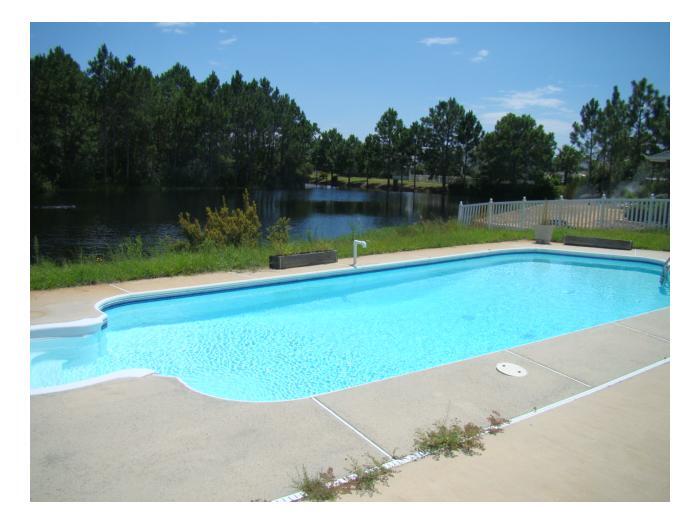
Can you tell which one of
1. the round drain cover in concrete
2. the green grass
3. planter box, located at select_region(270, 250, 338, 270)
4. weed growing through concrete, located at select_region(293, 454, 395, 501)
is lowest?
weed growing through concrete, located at select_region(293, 454, 395, 501)

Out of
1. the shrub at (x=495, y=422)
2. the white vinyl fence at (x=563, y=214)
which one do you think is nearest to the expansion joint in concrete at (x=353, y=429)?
the shrub at (x=495, y=422)

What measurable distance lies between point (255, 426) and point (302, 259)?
6.43m

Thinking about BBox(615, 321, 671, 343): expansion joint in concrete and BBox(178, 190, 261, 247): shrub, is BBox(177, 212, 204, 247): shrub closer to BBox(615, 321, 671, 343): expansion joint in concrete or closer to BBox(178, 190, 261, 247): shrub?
BBox(178, 190, 261, 247): shrub

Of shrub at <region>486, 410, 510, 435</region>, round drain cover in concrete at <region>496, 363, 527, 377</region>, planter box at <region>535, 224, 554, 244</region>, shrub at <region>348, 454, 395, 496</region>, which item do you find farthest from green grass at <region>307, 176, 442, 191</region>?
shrub at <region>348, 454, 395, 496</region>

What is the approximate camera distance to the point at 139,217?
2522 cm

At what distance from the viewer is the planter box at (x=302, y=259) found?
960 centimetres

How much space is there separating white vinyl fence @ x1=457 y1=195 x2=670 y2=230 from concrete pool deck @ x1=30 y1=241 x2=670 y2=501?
11.1 meters

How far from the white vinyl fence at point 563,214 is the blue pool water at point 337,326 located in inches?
191

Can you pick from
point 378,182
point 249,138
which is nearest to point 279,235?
point 249,138

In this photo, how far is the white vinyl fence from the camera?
15712 millimetres

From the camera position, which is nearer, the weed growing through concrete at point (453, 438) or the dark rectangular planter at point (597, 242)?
the weed growing through concrete at point (453, 438)

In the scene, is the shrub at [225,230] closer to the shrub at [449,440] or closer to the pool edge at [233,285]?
the pool edge at [233,285]
